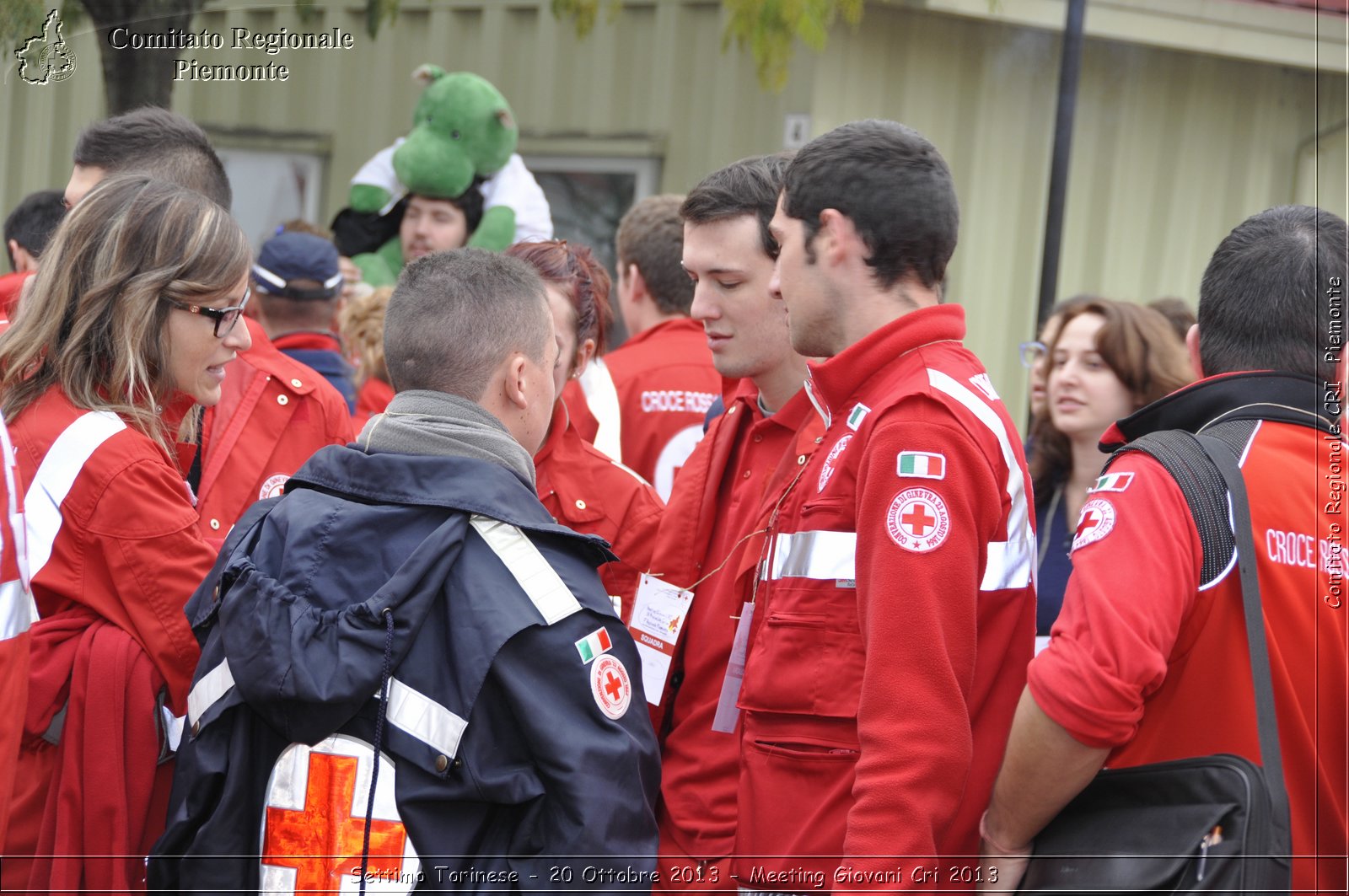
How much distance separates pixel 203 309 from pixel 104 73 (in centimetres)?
302

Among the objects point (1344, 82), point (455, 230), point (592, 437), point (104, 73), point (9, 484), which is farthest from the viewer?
point (1344, 82)

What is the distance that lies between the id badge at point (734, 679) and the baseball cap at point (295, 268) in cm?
273

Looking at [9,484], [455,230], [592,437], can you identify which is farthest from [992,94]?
[9,484]

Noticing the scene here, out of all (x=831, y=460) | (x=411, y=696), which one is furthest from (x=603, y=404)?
(x=411, y=696)

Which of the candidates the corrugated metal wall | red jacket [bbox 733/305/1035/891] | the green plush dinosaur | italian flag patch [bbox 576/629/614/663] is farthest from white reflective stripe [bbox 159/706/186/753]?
the corrugated metal wall

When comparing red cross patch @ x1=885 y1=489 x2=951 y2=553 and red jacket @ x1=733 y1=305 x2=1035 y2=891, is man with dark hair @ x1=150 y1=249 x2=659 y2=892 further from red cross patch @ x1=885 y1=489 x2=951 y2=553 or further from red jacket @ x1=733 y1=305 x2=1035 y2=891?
red cross patch @ x1=885 y1=489 x2=951 y2=553

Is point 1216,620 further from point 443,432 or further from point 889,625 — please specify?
point 443,432

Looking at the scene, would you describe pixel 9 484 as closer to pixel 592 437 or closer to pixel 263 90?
pixel 592 437

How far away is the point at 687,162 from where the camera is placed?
6984 mm

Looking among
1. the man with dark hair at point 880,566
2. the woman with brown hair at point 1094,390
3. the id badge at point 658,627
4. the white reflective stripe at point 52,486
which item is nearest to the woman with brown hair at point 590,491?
the id badge at point 658,627

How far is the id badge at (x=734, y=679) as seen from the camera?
246 centimetres

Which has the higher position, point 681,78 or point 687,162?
point 681,78

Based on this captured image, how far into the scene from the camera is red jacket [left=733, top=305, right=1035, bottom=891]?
2.03 metres

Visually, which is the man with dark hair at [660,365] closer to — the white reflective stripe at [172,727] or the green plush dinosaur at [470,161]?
the green plush dinosaur at [470,161]
